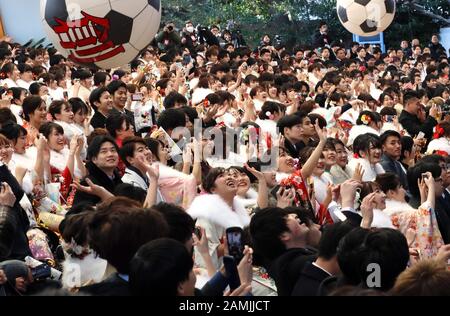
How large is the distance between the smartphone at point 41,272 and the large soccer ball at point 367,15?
1038 centimetres

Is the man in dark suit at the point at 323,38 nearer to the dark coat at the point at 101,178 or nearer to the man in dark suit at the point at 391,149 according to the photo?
the man in dark suit at the point at 391,149

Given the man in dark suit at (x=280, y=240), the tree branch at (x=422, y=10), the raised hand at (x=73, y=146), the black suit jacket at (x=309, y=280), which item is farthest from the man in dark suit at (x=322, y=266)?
the tree branch at (x=422, y=10)

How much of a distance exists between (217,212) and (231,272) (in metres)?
1.70

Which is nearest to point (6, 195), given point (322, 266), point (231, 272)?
point (231, 272)

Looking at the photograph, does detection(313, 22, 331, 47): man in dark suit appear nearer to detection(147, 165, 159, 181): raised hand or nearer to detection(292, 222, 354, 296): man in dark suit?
detection(147, 165, 159, 181): raised hand

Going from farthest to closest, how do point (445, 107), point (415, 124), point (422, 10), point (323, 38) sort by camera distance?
point (422, 10) → point (323, 38) → point (445, 107) → point (415, 124)

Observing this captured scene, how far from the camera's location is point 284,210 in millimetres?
4719

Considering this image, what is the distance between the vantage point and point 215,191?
5688 mm

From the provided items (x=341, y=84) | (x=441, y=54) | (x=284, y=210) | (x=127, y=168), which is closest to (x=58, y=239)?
(x=127, y=168)

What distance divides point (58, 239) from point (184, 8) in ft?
52.9

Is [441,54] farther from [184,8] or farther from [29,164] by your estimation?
[29,164]

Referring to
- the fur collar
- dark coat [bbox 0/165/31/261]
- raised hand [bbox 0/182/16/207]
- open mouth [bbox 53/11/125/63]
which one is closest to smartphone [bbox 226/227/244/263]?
the fur collar

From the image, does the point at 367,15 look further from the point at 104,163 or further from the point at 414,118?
the point at 104,163

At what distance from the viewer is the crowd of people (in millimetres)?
3768
